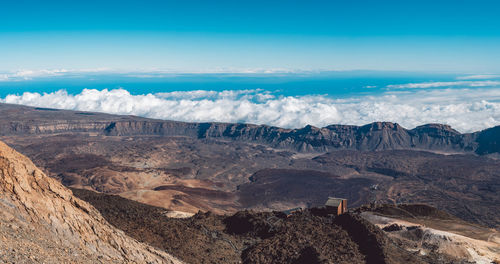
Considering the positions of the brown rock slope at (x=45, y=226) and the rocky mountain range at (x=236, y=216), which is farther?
the rocky mountain range at (x=236, y=216)

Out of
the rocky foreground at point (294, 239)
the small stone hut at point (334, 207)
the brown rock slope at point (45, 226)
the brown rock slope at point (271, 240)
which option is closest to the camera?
the brown rock slope at point (45, 226)

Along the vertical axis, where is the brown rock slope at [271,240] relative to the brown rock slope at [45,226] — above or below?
below

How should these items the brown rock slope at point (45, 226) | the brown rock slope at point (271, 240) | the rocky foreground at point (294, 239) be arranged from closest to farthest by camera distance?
the brown rock slope at point (45, 226)
the brown rock slope at point (271, 240)
the rocky foreground at point (294, 239)

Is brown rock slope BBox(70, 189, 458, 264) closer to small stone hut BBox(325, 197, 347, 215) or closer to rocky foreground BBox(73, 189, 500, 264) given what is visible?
rocky foreground BBox(73, 189, 500, 264)

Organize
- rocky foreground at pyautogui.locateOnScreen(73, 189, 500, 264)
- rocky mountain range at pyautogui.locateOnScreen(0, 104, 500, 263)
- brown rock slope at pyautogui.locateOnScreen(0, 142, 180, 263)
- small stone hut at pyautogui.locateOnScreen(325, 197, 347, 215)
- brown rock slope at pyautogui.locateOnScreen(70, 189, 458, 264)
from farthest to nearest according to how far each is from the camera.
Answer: small stone hut at pyautogui.locateOnScreen(325, 197, 347, 215)
rocky foreground at pyautogui.locateOnScreen(73, 189, 500, 264)
brown rock slope at pyautogui.locateOnScreen(70, 189, 458, 264)
rocky mountain range at pyautogui.locateOnScreen(0, 104, 500, 263)
brown rock slope at pyautogui.locateOnScreen(0, 142, 180, 263)

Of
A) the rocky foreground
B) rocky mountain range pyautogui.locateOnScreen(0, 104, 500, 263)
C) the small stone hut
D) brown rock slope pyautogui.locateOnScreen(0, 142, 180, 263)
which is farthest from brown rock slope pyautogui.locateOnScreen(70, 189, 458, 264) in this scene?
brown rock slope pyautogui.locateOnScreen(0, 142, 180, 263)

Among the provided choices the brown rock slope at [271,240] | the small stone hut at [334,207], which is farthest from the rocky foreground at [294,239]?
the small stone hut at [334,207]

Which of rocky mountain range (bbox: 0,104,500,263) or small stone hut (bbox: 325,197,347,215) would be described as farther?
small stone hut (bbox: 325,197,347,215)

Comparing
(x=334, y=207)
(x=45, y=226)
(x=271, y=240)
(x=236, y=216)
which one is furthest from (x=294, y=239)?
(x=45, y=226)

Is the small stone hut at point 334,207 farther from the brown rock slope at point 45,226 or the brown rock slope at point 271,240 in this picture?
the brown rock slope at point 45,226
